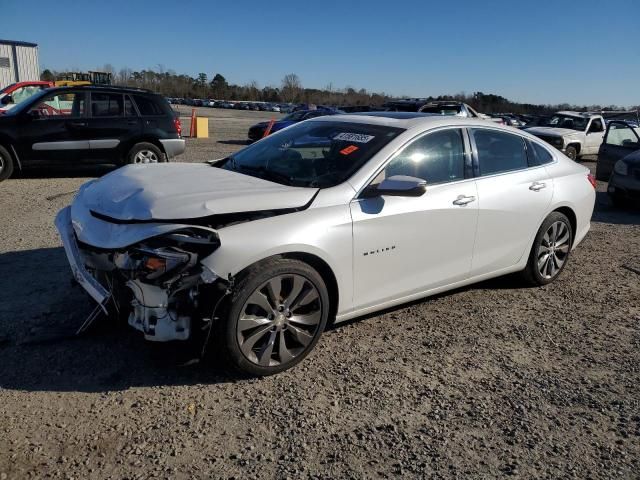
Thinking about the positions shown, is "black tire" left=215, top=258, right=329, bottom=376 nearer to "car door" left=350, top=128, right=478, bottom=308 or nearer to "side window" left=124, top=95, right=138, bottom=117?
"car door" left=350, top=128, right=478, bottom=308

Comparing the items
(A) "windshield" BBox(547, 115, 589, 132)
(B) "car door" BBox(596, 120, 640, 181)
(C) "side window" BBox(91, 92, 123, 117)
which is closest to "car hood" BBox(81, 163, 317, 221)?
(C) "side window" BBox(91, 92, 123, 117)

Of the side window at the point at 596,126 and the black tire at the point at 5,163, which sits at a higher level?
the side window at the point at 596,126

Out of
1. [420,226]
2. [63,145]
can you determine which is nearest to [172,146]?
[63,145]

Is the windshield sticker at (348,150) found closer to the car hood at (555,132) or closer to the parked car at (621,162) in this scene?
the parked car at (621,162)

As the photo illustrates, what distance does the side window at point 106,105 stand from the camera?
1024cm

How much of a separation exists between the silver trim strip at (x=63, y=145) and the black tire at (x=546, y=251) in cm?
822

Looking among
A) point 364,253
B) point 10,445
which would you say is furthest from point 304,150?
point 10,445

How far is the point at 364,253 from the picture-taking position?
3.67 meters

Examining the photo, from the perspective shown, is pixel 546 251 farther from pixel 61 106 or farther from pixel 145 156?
pixel 61 106

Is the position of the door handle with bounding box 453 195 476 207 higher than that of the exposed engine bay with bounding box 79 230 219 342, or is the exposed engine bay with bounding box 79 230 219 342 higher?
the door handle with bounding box 453 195 476 207

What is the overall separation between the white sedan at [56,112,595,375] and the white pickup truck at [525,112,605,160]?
13306mm

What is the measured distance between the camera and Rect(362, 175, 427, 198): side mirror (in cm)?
366

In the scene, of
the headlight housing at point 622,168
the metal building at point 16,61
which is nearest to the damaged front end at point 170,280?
the headlight housing at point 622,168

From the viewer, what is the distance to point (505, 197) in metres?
4.60
